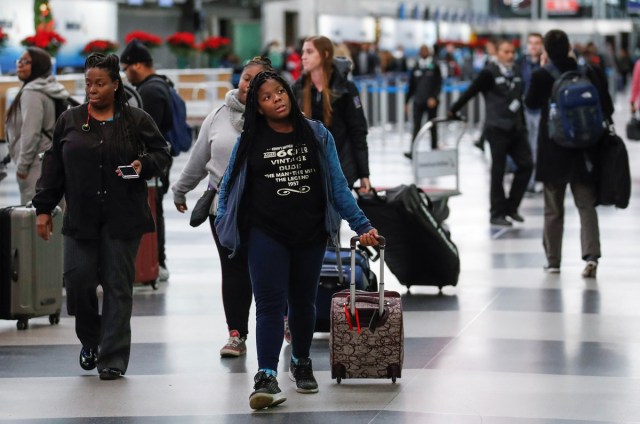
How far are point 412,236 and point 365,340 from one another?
9.27 feet

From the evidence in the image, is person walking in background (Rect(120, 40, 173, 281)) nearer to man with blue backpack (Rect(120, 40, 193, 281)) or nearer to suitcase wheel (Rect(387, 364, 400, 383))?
man with blue backpack (Rect(120, 40, 193, 281))

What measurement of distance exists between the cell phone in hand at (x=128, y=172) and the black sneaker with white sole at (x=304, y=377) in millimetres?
1175

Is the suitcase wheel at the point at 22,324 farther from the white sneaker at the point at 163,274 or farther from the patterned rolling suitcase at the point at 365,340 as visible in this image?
the patterned rolling suitcase at the point at 365,340

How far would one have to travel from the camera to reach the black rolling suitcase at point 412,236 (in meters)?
9.28

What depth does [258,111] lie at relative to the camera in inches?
247

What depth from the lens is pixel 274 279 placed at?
20.5 feet

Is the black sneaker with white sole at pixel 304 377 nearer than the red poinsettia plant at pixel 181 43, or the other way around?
the black sneaker with white sole at pixel 304 377

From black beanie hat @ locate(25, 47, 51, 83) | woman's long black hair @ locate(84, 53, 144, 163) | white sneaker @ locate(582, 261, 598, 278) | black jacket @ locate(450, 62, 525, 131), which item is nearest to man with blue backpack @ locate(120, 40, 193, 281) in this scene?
black beanie hat @ locate(25, 47, 51, 83)

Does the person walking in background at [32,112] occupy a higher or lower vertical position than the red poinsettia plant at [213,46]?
lower

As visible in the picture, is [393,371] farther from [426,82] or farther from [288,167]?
[426,82]

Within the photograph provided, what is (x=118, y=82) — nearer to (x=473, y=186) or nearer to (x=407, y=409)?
(x=407, y=409)

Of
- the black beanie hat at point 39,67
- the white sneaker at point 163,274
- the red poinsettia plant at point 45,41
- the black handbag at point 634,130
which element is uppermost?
the red poinsettia plant at point 45,41

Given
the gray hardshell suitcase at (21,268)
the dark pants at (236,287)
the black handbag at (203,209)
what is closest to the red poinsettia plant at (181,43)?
the gray hardshell suitcase at (21,268)

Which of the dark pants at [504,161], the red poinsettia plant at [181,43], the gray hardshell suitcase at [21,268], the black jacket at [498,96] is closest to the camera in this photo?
the gray hardshell suitcase at [21,268]
